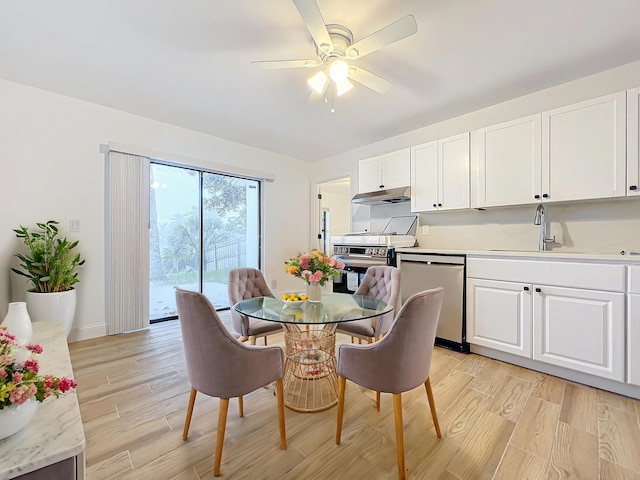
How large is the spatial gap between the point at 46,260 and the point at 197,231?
63.7 inches

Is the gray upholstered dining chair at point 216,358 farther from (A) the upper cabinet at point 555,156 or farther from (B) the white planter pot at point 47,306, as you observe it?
(A) the upper cabinet at point 555,156

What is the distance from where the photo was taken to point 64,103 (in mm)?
2863

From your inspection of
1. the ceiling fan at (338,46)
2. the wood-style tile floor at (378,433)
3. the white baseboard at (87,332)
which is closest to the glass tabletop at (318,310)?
the wood-style tile floor at (378,433)

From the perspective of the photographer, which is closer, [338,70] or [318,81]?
[338,70]

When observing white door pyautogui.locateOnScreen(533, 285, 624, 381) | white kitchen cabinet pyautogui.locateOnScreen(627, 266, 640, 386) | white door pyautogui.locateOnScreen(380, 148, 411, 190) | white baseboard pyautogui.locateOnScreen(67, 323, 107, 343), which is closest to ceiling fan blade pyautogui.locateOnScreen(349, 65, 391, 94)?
white door pyautogui.locateOnScreen(380, 148, 411, 190)

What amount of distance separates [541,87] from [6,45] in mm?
4398

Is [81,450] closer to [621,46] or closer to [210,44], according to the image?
[210,44]

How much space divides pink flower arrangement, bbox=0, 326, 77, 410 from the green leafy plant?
2.45 meters

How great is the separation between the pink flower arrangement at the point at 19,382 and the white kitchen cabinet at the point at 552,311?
2.78 metres

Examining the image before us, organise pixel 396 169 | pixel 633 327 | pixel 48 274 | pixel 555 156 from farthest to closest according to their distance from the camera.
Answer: pixel 396 169 < pixel 48 274 < pixel 555 156 < pixel 633 327

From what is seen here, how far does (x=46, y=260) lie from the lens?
8.43 ft

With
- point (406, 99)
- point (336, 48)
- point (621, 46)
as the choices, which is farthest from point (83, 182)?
point (621, 46)

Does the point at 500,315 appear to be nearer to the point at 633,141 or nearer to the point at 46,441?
the point at 633,141

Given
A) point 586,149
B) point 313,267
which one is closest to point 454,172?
point 586,149
